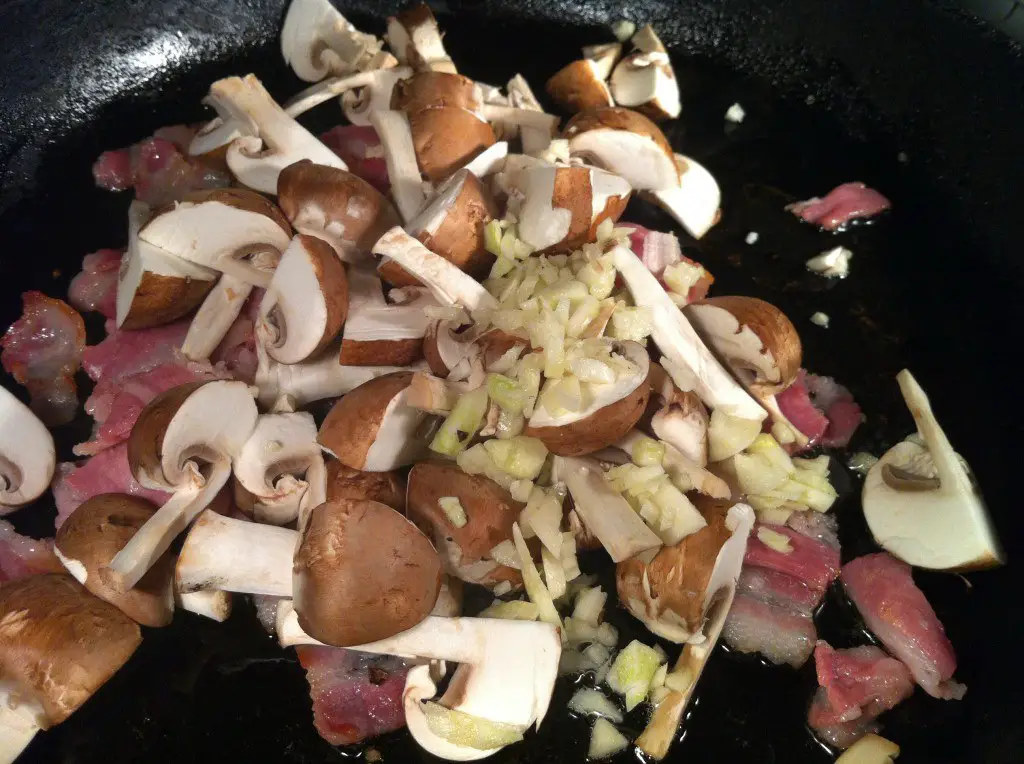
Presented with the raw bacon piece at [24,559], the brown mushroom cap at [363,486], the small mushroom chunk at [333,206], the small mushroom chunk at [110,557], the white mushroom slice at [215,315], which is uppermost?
the small mushroom chunk at [333,206]

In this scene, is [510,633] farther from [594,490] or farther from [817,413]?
[817,413]

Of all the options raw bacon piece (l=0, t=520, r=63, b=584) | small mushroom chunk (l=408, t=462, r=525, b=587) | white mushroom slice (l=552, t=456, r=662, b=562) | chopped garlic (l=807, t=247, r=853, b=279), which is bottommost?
raw bacon piece (l=0, t=520, r=63, b=584)

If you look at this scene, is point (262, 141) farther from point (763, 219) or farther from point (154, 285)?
point (763, 219)

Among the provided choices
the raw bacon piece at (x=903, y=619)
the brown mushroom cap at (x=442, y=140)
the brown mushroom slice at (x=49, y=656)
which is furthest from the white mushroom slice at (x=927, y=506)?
the brown mushroom slice at (x=49, y=656)

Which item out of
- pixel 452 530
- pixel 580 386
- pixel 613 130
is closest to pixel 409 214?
pixel 613 130

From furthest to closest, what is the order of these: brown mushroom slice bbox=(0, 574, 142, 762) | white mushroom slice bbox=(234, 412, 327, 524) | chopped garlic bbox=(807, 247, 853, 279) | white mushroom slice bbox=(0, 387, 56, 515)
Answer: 1. chopped garlic bbox=(807, 247, 853, 279)
2. white mushroom slice bbox=(0, 387, 56, 515)
3. white mushroom slice bbox=(234, 412, 327, 524)
4. brown mushroom slice bbox=(0, 574, 142, 762)

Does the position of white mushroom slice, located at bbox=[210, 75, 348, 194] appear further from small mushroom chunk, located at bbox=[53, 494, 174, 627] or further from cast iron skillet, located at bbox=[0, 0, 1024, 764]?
small mushroom chunk, located at bbox=[53, 494, 174, 627]

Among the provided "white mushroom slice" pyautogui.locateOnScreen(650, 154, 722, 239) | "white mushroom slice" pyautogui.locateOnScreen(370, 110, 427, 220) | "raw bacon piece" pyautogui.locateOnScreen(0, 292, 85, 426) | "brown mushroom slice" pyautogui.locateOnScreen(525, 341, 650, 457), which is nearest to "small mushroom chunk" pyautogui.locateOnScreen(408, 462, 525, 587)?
"brown mushroom slice" pyautogui.locateOnScreen(525, 341, 650, 457)

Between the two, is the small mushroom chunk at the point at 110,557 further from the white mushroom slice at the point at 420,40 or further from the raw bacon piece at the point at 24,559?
the white mushroom slice at the point at 420,40
